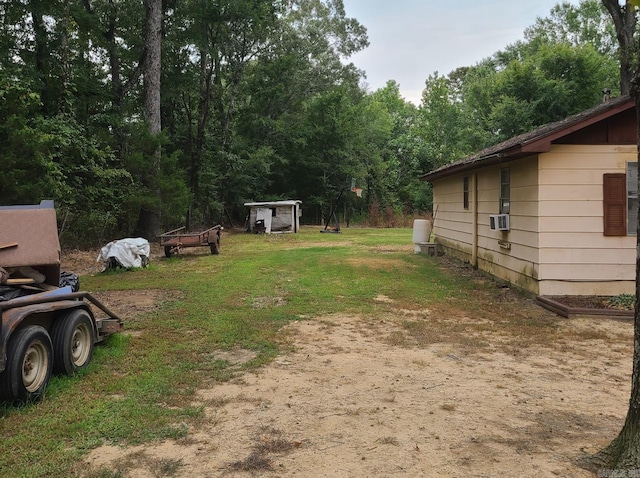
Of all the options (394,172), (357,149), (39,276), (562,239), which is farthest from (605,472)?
(394,172)

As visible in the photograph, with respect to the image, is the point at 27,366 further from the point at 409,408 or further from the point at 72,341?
the point at 409,408

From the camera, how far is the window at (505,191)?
9.12 meters

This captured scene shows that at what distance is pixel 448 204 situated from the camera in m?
14.2

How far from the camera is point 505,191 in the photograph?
930 centimetres

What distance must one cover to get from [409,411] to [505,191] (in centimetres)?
676

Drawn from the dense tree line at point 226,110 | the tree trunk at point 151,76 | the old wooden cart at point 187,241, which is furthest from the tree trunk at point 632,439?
the tree trunk at point 151,76

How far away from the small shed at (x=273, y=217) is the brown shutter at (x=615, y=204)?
689 inches

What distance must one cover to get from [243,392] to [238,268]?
7.67 meters

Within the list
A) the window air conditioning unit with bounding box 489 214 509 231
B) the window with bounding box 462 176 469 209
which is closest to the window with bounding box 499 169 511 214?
the window air conditioning unit with bounding box 489 214 509 231

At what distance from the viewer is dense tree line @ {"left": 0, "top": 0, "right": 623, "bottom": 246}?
12617mm

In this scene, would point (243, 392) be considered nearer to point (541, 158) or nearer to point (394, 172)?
point (541, 158)

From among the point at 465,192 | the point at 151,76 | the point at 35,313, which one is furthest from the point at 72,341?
the point at 151,76

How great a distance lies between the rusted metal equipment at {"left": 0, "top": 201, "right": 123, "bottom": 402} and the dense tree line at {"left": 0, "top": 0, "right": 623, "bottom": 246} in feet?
20.6

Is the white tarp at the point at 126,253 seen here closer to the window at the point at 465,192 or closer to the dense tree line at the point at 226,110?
the dense tree line at the point at 226,110
